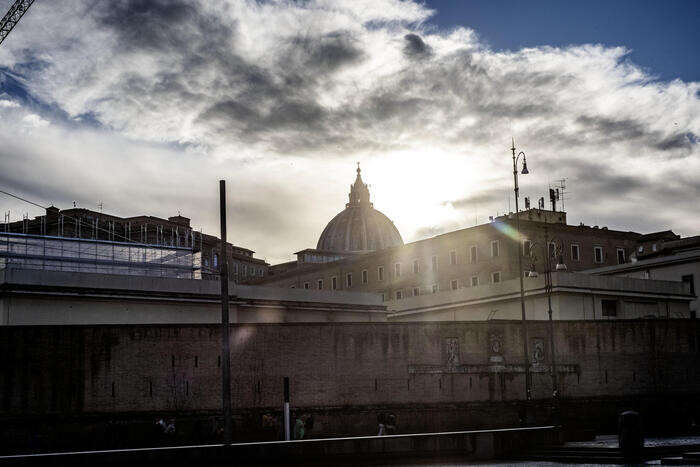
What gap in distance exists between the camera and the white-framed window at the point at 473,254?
51.3m

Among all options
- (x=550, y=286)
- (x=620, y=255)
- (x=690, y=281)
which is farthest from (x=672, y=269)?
(x=620, y=255)

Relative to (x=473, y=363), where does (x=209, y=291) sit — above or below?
above

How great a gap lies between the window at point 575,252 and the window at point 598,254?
1474 millimetres

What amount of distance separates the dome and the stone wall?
60577 mm

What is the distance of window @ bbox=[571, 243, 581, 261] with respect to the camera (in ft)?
169

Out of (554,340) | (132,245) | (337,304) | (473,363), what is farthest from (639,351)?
(132,245)

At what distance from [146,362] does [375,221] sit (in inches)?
2768

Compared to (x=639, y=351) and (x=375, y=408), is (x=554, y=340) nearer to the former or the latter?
(x=639, y=351)

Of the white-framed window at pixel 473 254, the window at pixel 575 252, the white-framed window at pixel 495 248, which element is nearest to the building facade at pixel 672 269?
the window at pixel 575 252

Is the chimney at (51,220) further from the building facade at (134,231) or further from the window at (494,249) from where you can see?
the window at (494,249)

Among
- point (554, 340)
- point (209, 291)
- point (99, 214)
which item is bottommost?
point (554, 340)

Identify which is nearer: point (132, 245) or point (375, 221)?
point (132, 245)

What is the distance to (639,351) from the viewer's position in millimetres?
33438

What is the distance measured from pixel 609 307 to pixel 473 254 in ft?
45.5
